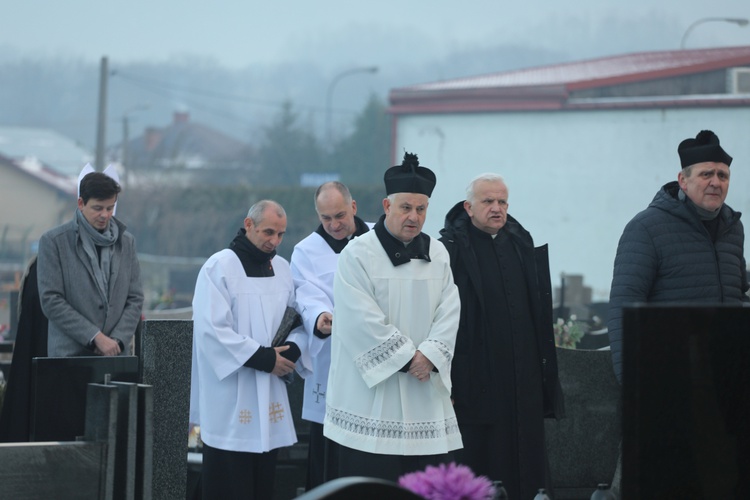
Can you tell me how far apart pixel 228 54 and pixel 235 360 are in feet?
525

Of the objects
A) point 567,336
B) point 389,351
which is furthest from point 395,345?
point 567,336

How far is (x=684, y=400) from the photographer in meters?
2.41

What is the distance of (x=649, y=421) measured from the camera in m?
2.37

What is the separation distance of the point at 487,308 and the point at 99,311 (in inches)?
95.3

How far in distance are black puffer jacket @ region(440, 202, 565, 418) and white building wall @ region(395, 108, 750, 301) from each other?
1764 cm

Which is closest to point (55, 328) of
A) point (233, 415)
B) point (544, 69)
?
point (233, 415)

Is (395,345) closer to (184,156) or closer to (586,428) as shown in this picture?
(586,428)

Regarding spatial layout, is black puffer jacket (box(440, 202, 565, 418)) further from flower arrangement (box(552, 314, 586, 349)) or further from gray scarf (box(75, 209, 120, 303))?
flower arrangement (box(552, 314, 586, 349))

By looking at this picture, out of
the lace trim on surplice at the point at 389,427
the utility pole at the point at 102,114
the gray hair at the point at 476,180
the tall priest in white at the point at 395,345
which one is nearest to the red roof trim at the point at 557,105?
the utility pole at the point at 102,114

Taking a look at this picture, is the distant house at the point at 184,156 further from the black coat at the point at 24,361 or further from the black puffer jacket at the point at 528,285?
the black puffer jacket at the point at 528,285

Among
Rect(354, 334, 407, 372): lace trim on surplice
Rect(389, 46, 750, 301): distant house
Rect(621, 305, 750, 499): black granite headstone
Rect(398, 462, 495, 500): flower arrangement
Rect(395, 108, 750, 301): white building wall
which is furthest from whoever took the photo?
Rect(389, 46, 750, 301): distant house

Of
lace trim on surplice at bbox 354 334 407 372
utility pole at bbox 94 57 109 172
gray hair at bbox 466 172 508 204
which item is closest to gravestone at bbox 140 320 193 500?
lace trim on surplice at bbox 354 334 407 372

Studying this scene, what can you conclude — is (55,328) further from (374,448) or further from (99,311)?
(374,448)

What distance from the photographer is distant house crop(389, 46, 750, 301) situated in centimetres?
2498
